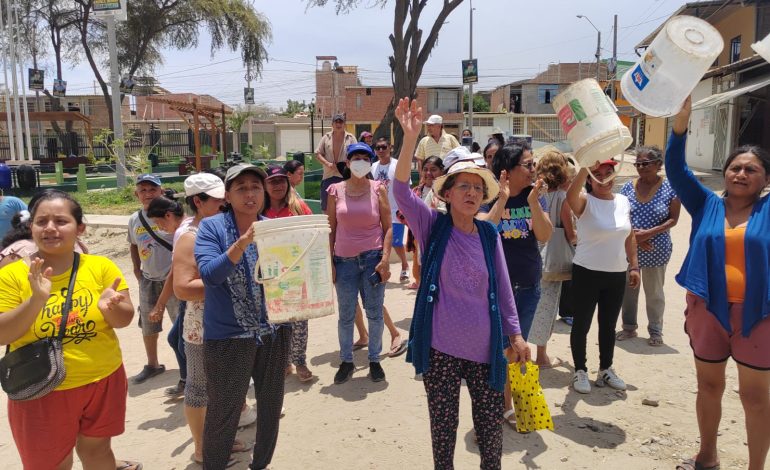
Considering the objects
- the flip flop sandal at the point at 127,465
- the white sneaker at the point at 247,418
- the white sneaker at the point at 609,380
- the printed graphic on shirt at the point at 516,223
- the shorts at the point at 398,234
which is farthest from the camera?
the shorts at the point at 398,234

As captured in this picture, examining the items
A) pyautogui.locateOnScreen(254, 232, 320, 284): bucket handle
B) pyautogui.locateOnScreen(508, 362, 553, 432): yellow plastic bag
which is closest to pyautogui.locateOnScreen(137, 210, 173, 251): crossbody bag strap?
pyautogui.locateOnScreen(254, 232, 320, 284): bucket handle

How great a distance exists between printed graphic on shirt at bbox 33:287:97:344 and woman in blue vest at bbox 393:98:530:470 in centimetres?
151

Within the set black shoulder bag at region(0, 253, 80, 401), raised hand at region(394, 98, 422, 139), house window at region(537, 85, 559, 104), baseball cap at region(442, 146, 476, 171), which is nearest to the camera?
black shoulder bag at region(0, 253, 80, 401)

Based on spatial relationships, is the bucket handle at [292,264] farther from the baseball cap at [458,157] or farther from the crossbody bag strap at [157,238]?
the crossbody bag strap at [157,238]

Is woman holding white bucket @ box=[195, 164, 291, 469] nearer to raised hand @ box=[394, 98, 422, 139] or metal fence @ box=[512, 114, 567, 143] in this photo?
raised hand @ box=[394, 98, 422, 139]

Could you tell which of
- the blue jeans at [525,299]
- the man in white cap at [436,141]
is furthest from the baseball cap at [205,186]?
the man in white cap at [436,141]

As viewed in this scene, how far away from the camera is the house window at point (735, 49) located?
2504 cm

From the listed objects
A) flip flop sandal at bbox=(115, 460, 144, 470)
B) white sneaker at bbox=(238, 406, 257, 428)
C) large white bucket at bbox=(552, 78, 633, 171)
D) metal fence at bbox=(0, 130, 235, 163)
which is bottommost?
flip flop sandal at bbox=(115, 460, 144, 470)

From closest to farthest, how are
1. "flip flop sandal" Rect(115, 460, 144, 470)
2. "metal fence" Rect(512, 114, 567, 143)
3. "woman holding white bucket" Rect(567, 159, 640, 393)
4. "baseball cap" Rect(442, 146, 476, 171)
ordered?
"baseball cap" Rect(442, 146, 476, 171) → "flip flop sandal" Rect(115, 460, 144, 470) → "woman holding white bucket" Rect(567, 159, 640, 393) → "metal fence" Rect(512, 114, 567, 143)

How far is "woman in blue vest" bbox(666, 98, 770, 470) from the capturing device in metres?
2.82

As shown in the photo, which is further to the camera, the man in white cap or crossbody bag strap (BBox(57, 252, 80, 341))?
the man in white cap

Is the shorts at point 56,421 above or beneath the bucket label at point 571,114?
beneath

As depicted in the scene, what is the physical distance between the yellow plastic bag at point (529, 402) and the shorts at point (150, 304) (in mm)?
2799

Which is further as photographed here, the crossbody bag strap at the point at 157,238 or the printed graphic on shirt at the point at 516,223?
the crossbody bag strap at the point at 157,238
